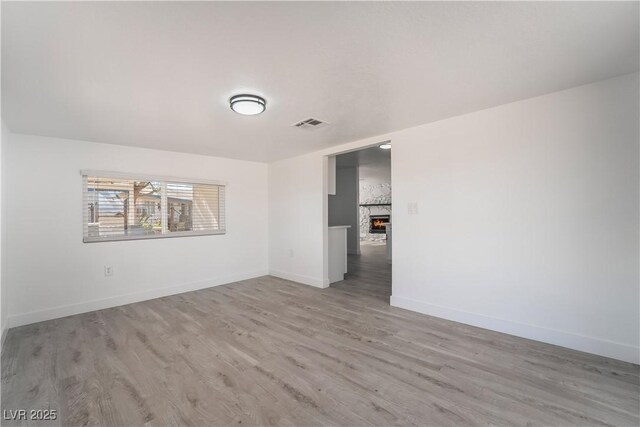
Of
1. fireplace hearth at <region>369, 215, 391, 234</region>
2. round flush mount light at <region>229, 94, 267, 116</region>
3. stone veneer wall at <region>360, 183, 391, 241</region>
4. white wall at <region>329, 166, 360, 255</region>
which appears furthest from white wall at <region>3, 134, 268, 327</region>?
fireplace hearth at <region>369, 215, 391, 234</region>

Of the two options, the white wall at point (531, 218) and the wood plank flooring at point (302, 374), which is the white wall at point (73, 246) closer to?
the wood plank flooring at point (302, 374)

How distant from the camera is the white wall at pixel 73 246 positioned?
3150 millimetres

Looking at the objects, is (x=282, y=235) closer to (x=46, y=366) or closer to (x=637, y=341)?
(x=46, y=366)

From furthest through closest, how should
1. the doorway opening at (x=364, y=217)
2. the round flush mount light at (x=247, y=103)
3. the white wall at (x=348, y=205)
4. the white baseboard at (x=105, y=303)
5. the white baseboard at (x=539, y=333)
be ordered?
the white wall at (x=348, y=205), the doorway opening at (x=364, y=217), the white baseboard at (x=105, y=303), the round flush mount light at (x=247, y=103), the white baseboard at (x=539, y=333)

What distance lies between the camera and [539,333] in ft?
8.27

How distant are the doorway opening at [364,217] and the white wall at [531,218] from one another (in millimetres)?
1005

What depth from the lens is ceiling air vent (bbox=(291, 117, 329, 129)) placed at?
118 inches

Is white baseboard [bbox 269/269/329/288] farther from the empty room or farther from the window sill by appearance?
the window sill

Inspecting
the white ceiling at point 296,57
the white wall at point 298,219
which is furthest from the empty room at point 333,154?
the white wall at point 298,219

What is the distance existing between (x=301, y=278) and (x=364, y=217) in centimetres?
820

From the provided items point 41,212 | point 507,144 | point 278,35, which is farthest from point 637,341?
point 41,212

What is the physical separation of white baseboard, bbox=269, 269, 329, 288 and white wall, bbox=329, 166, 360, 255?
324 centimetres

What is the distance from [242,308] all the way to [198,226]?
180 centimetres

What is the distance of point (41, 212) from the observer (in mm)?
3283
